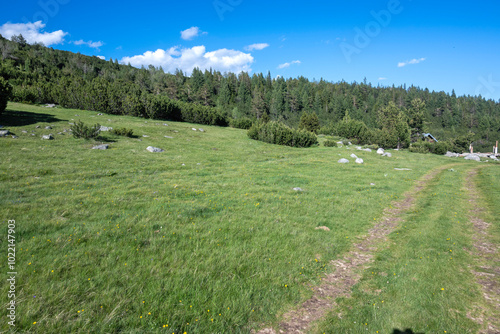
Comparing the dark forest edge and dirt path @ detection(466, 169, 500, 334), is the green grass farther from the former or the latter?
the dark forest edge

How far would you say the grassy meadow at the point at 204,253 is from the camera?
15.8 ft

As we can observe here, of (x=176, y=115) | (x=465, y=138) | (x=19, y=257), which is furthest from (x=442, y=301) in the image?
(x=465, y=138)

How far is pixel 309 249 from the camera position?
8070mm

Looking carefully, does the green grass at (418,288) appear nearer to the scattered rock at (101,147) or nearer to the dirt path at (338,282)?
the dirt path at (338,282)

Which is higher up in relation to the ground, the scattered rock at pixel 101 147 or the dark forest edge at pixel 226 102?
the dark forest edge at pixel 226 102

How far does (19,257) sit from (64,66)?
148282mm

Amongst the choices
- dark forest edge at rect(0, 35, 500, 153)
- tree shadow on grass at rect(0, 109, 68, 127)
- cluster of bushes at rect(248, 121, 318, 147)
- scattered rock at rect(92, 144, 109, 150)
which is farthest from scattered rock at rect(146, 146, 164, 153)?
cluster of bushes at rect(248, 121, 318, 147)

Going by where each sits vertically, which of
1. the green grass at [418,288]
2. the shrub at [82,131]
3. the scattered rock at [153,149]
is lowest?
the green grass at [418,288]

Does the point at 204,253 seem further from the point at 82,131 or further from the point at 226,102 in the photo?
the point at 226,102

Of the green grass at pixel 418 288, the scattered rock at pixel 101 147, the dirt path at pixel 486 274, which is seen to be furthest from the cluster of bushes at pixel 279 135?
the green grass at pixel 418 288

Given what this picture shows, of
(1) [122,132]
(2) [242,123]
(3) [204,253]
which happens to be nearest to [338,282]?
(3) [204,253]

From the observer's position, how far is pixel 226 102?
13875 cm

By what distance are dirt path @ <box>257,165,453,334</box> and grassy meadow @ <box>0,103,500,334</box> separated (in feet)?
0.89

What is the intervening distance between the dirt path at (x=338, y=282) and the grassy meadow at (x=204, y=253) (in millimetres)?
272
